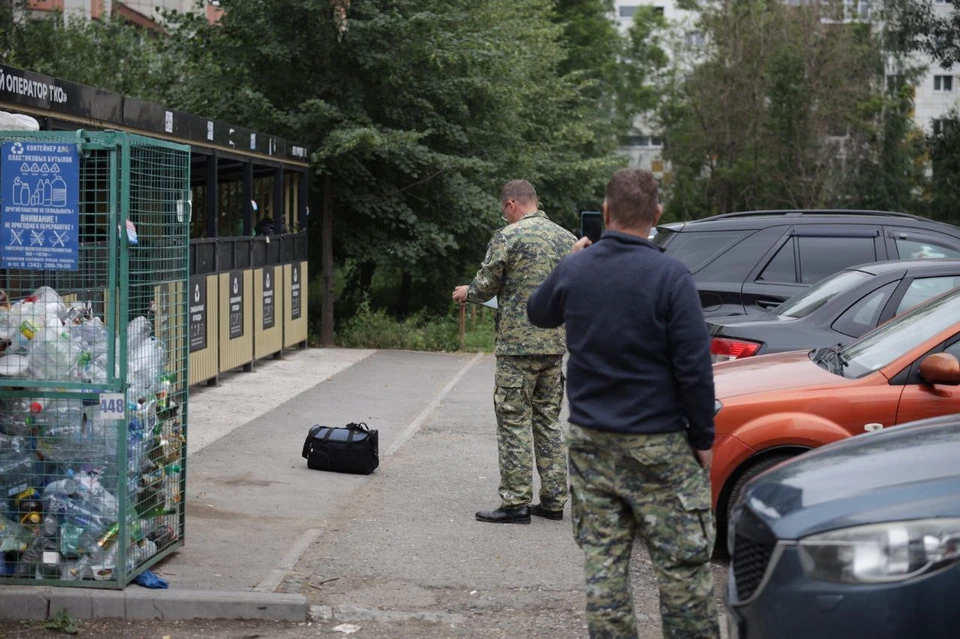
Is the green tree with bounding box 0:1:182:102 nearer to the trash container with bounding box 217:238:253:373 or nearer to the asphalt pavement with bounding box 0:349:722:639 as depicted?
the trash container with bounding box 217:238:253:373

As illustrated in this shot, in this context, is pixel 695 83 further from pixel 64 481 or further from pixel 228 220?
pixel 64 481

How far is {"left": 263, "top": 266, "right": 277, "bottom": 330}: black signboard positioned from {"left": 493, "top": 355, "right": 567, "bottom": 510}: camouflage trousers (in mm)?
8774

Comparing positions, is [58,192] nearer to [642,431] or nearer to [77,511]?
[77,511]

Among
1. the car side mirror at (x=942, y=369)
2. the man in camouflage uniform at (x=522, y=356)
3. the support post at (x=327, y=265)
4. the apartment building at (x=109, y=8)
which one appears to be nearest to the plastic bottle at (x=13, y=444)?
the man in camouflage uniform at (x=522, y=356)

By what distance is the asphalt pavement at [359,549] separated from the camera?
5.50m

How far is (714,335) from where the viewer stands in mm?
8914

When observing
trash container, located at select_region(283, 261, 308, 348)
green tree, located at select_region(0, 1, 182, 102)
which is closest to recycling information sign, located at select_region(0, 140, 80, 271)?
trash container, located at select_region(283, 261, 308, 348)

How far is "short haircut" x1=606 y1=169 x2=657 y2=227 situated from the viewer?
4.26m

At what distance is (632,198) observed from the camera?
14.0 ft

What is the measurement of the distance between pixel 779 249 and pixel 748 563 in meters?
7.66

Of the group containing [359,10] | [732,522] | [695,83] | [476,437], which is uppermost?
[695,83]

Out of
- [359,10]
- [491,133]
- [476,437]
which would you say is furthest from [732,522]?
[491,133]

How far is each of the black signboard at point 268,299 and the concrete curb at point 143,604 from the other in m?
10.3

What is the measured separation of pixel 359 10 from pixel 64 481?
14.2 metres
